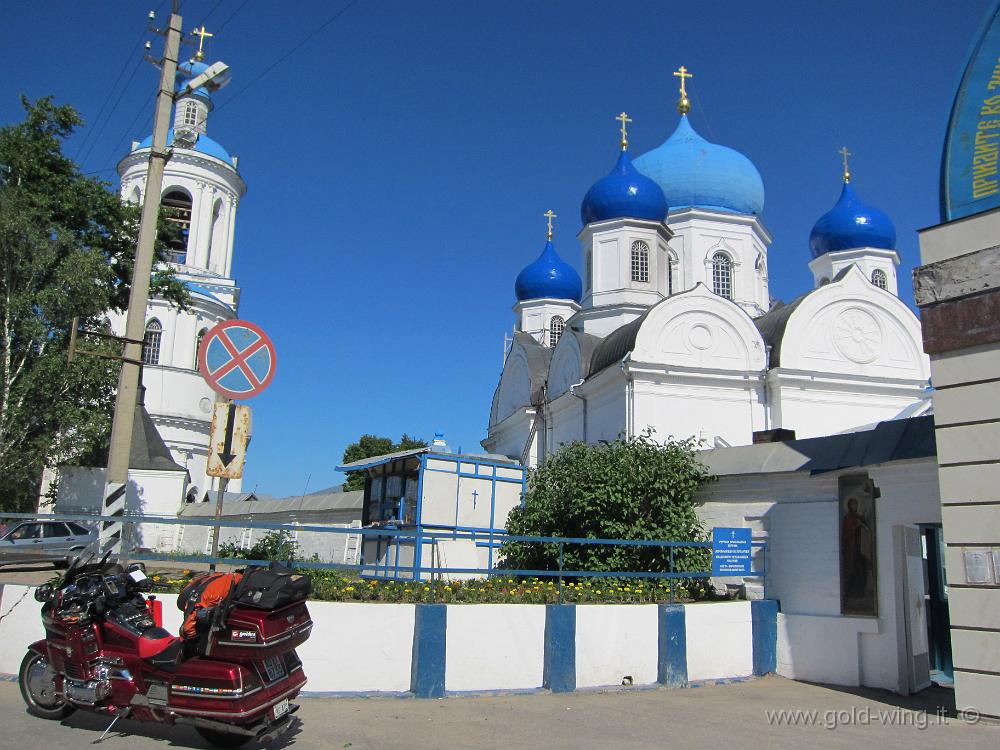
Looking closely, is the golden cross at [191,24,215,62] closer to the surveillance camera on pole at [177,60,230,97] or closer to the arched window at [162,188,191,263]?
the surveillance camera on pole at [177,60,230,97]

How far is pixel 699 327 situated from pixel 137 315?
14.4m

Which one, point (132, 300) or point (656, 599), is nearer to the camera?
point (132, 300)

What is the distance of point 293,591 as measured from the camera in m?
5.30

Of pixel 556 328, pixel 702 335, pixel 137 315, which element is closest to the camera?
pixel 137 315

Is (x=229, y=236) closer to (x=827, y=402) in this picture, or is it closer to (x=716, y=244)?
(x=716, y=244)

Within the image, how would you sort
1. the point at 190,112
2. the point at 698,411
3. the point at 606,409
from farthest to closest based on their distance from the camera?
the point at 190,112, the point at 606,409, the point at 698,411

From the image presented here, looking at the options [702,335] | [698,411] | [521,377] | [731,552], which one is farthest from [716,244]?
[731,552]

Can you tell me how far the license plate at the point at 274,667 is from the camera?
5.21 m

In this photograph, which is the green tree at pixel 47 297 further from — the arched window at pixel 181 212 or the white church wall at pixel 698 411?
the arched window at pixel 181 212

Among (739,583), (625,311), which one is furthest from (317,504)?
(739,583)

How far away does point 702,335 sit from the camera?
19.8 m

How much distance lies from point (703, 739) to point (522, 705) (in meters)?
1.69

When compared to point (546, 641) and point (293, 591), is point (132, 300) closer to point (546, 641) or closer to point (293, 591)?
point (293, 591)

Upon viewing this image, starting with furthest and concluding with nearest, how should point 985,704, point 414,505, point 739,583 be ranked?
point 414,505
point 739,583
point 985,704
